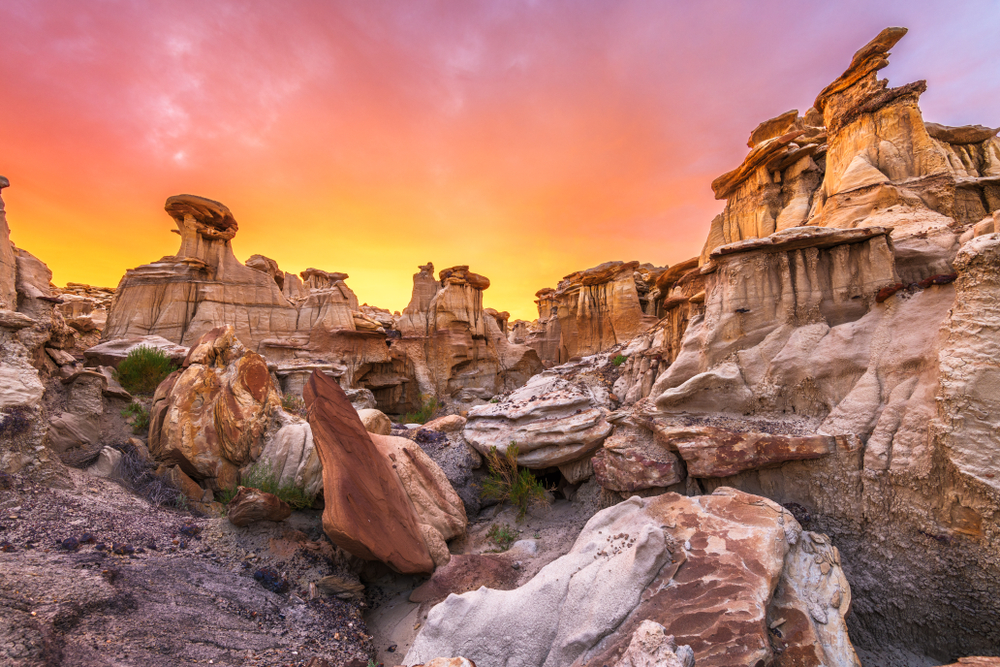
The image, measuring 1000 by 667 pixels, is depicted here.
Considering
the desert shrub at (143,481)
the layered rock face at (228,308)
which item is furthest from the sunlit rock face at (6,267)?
the layered rock face at (228,308)

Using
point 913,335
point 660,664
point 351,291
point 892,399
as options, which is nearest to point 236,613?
point 660,664

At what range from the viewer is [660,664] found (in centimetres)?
230

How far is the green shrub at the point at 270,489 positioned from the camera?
6062 millimetres

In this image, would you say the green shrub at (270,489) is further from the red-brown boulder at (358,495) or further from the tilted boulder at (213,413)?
the red-brown boulder at (358,495)

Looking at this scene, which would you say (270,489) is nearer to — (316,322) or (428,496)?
(428,496)

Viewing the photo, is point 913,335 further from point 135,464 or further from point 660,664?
point 135,464

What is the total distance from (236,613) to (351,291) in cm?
1706

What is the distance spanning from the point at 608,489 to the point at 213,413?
7265 millimetres

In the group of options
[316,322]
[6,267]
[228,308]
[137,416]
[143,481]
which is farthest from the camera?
[316,322]

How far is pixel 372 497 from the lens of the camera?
532 cm

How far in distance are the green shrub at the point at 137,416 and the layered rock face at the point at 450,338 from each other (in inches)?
541

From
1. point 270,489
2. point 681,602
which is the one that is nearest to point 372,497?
point 270,489

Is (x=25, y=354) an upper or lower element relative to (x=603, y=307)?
lower

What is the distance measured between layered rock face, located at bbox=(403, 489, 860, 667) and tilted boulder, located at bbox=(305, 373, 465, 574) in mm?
1529
